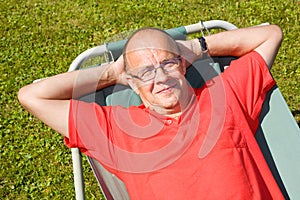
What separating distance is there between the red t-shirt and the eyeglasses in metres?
0.19

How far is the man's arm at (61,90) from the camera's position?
2795mm

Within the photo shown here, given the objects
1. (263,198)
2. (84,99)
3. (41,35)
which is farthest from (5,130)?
(263,198)

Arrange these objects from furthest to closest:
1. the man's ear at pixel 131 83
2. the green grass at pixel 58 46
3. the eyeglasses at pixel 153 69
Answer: the green grass at pixel 58 46, the man's ear at pixel 131 83, the eyeglasses at pixel 153 69

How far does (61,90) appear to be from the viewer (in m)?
2.87

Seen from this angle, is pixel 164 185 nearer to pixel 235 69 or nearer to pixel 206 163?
pixel 206 163

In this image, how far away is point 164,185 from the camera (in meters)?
2.68

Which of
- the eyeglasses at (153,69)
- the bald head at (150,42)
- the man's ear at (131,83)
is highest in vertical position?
the bald head at (150,42)

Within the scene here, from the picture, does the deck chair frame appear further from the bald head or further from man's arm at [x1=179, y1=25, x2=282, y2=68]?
the bald head

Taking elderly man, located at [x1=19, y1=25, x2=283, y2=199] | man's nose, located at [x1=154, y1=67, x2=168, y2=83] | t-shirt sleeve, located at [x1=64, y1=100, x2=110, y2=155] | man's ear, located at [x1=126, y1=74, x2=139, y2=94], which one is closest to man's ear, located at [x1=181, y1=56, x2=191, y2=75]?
elderly man, located at [x1=19, y1=25, x2=283, y2=199]

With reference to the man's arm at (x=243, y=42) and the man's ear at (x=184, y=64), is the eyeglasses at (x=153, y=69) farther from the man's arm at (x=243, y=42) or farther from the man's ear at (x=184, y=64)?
the man's arm at (x=243, y=42)

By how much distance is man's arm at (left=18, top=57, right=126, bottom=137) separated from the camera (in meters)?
2.79

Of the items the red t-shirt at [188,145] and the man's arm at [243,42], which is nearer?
the red t-shirt at [188,145]

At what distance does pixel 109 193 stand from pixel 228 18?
295 cm

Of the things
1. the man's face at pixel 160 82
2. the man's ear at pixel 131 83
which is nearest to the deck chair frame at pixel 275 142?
the man's ear at pixel 131 83
